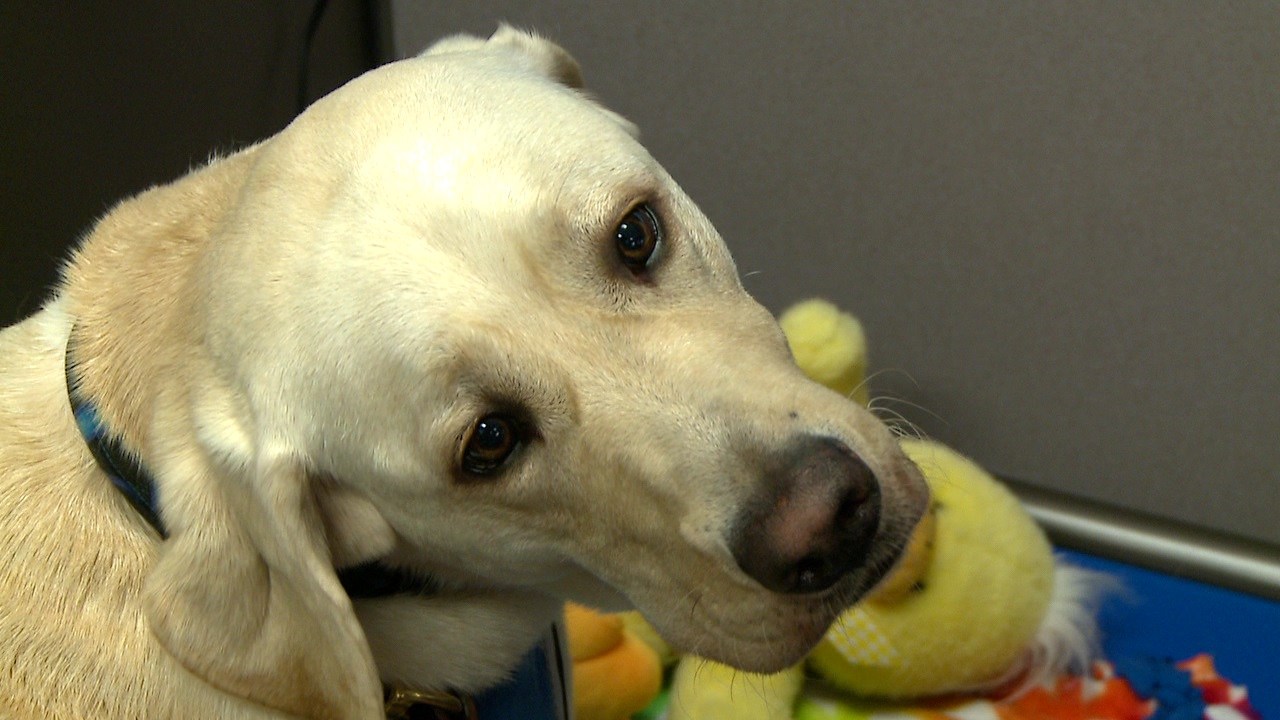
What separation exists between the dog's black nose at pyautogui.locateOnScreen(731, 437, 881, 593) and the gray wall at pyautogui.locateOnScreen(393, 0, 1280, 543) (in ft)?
5.00

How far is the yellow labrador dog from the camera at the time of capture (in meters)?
1.17

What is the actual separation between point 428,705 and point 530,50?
94cm

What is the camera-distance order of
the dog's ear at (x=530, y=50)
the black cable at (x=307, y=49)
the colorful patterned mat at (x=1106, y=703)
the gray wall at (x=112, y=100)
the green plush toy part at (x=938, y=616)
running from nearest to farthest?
1. the dog's ear at (x=530, y=50)
2. the green plush toy part at (x=938, y=616)
3. the colorful patterned mat at (x=1106, y=703)
4. the gray wall at (x=112, y=100)
5. the black cable at (x=307, y=49)

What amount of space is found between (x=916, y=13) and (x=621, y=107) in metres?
0.80

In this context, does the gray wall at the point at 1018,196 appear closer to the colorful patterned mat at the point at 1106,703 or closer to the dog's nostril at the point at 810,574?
the colorful patterned mat at the point at 1106,703

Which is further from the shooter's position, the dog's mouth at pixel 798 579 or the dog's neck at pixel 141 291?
the dog's neck at pixel 141 291

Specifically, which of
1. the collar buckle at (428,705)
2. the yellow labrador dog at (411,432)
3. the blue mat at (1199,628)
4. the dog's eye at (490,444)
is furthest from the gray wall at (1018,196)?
the dog's eye at (490,444)

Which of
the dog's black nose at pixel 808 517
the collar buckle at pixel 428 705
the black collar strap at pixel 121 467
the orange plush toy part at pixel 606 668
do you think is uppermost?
the dog's black nose at pixel 808 517

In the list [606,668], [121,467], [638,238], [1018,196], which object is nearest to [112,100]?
[121,467]

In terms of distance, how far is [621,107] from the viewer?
2.85 m

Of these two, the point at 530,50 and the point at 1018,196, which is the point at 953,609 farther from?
the point at 530,50

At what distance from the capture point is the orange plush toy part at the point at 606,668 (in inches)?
81.1

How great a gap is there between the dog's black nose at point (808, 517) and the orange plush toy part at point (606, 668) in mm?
949

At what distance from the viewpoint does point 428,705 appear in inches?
57.7
